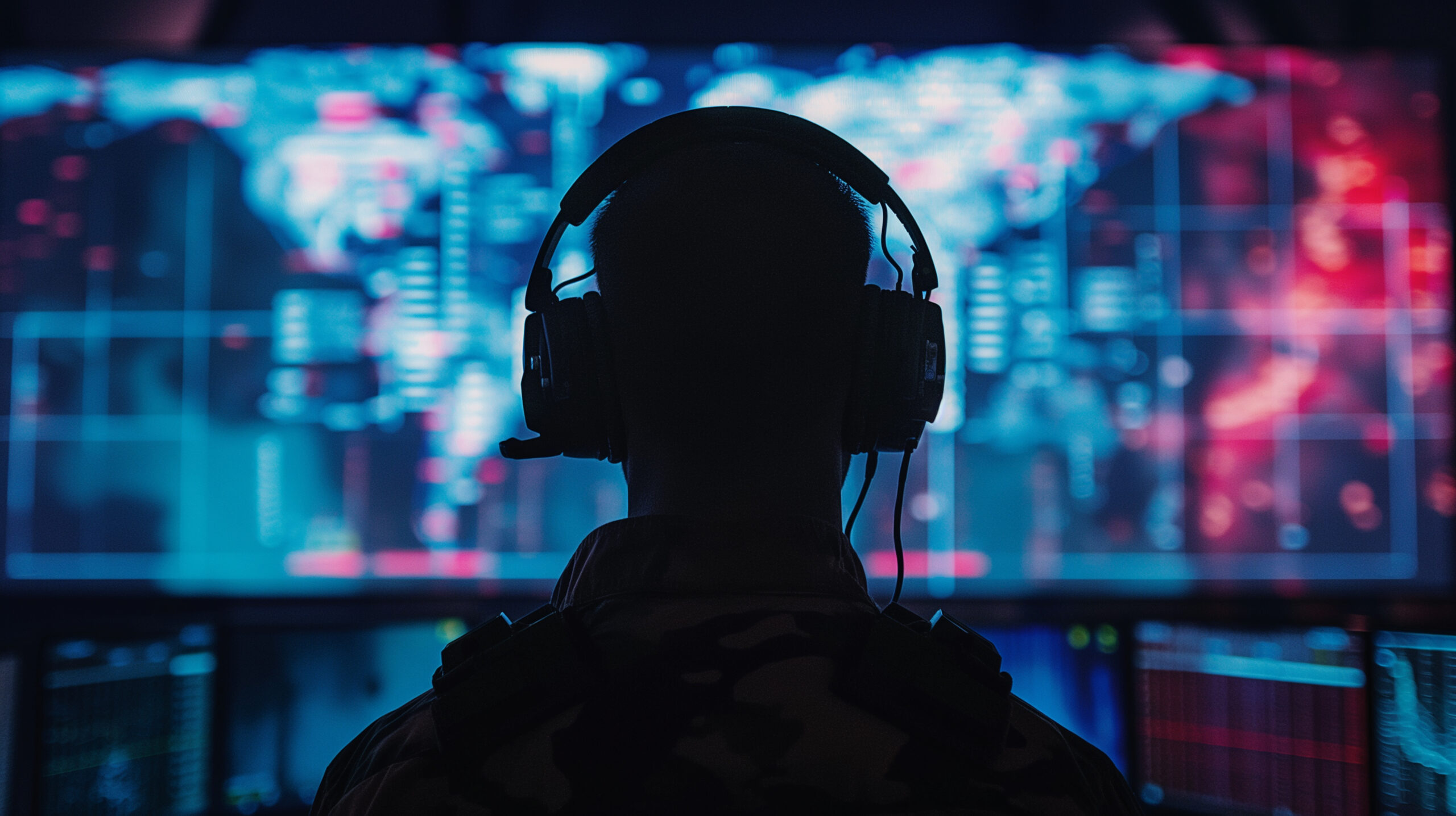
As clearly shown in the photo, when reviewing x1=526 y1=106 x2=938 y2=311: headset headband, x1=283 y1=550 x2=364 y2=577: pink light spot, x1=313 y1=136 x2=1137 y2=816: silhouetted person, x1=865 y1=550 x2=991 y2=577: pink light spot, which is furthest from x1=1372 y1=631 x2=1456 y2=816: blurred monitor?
x1=283 y1=550 x2=364 y2=577: pink light spot

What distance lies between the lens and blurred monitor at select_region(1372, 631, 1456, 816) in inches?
43.1

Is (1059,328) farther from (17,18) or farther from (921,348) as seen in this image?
(17,18)

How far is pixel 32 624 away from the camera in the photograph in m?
1.72

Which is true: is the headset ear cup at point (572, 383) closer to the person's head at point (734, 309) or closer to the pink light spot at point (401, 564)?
the person's head at point (734, 309)

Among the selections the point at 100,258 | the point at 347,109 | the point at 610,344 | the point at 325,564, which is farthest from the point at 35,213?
the point at 610,344

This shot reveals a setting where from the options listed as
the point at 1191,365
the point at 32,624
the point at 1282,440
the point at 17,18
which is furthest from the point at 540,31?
the point at 1282,440

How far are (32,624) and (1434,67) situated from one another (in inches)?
124

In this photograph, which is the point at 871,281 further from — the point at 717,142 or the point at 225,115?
the point at 225,115

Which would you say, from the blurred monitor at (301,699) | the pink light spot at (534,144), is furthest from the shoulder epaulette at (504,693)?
the pink light spot at (534,144)

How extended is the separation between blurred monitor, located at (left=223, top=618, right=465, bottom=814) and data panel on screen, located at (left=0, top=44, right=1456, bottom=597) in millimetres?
296

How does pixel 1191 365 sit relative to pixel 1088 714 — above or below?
above

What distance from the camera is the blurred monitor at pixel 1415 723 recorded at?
109 centimetres

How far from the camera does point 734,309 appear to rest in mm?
536

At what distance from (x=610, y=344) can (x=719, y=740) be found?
0.28 metres
